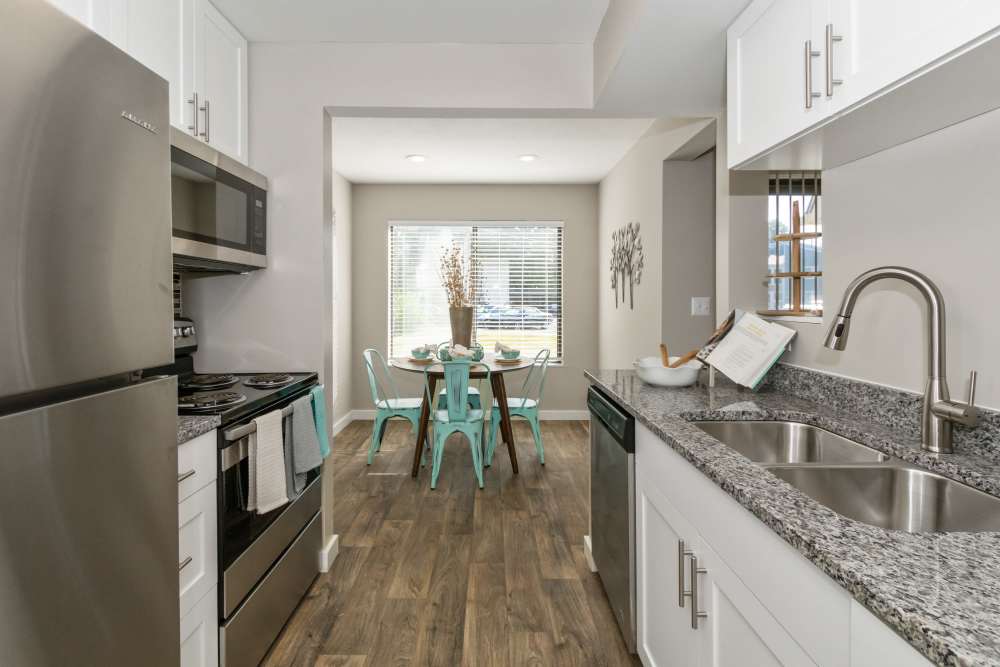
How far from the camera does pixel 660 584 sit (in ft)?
4.85

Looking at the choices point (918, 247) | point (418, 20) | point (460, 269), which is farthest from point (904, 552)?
point (460, 269)

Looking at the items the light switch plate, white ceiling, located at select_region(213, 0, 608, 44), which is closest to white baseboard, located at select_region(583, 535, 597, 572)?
the light switch plate

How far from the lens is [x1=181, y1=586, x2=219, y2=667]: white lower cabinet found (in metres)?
1.37

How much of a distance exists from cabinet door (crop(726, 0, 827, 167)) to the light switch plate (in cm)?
198

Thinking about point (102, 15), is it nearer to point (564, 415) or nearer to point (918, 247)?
point (918, 247)

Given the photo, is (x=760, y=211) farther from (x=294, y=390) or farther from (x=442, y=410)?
(x=442, y=410)

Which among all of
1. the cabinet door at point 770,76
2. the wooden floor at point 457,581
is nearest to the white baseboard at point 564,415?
the wooden floor at point 457,581

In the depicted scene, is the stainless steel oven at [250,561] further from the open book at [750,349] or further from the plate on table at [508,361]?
the plate on table at [508,361]

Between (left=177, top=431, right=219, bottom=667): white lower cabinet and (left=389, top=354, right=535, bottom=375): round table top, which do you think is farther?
(left=389, top=354, right=535, bottom=375): round table top

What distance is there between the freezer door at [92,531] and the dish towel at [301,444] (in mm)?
996

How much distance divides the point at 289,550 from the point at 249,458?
0.52 m

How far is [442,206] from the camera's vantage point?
18.2ft

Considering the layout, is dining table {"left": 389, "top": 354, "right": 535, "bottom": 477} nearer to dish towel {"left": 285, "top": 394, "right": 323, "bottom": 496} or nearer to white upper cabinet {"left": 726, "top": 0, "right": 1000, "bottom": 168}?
dish towel {"left": 285, "top": 394, "right": 323, "bottom": 496}

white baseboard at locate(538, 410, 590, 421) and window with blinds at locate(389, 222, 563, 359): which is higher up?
window with blinds at locate(389, 222, 563, 359)
